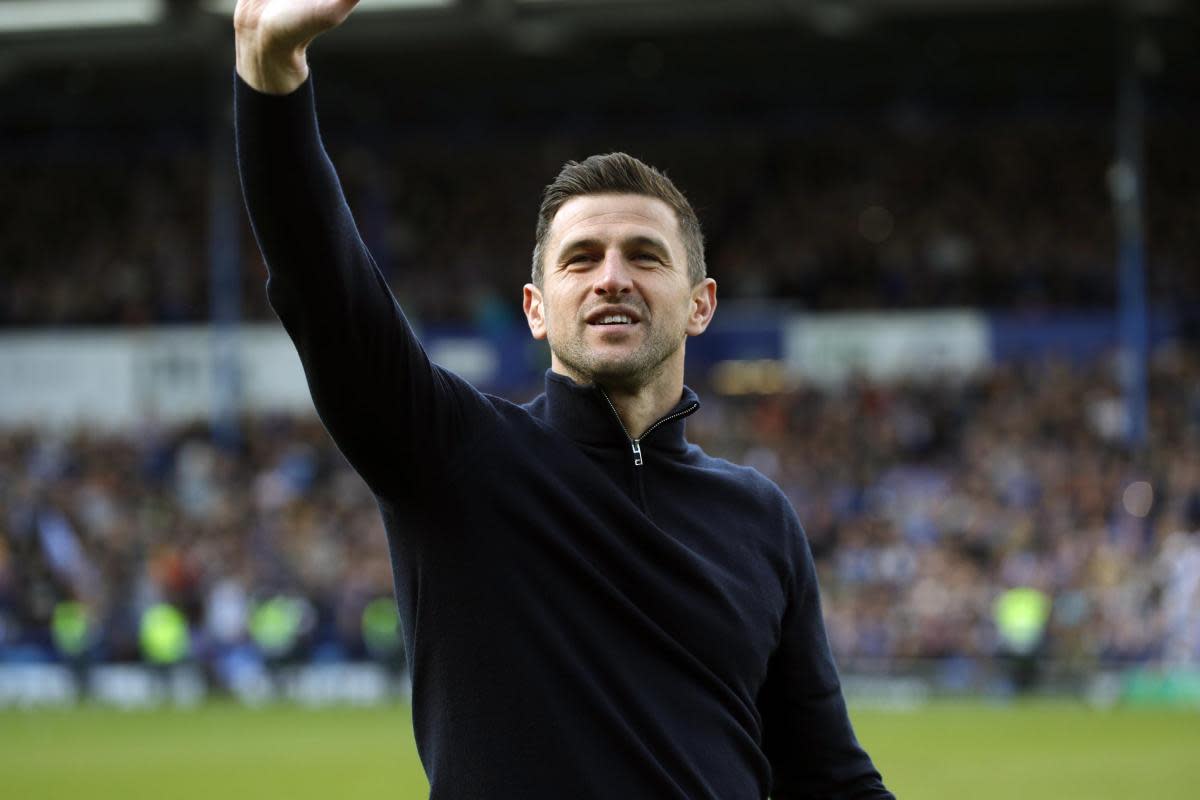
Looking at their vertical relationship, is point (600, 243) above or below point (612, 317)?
above

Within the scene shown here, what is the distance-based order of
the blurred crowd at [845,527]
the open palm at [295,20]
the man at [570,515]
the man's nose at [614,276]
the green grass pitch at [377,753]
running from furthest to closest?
1. the blurred crowd at [845,527]
2. the green grass pitch at [377,753]
3. the man's nose at [614,276]
4. the man at [570,515]
5. the open palm at [295,20]

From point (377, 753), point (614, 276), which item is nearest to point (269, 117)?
point (614, 276)

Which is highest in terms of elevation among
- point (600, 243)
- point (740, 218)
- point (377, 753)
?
point (740, 218)

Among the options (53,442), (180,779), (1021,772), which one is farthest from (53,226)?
(1021,772)

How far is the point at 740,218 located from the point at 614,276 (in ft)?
104

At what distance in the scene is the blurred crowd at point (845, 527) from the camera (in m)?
22.6

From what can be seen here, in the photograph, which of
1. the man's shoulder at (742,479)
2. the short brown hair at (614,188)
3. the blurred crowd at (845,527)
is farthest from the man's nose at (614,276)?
the blurred crowd at (845,527)

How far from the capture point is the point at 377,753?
1650 cm

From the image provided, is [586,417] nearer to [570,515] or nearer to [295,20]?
[570,515]

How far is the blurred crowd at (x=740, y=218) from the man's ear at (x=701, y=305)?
26.9 meters

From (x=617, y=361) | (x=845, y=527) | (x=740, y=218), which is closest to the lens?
(x=617, y=361)

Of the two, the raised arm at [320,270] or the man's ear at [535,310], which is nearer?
the raised arm at [320,270]

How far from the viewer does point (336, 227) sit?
2.77 meters

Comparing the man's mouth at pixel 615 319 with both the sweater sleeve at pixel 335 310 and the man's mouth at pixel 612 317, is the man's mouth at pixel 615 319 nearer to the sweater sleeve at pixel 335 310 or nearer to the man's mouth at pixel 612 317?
the man's mouth at pixel 612 317
